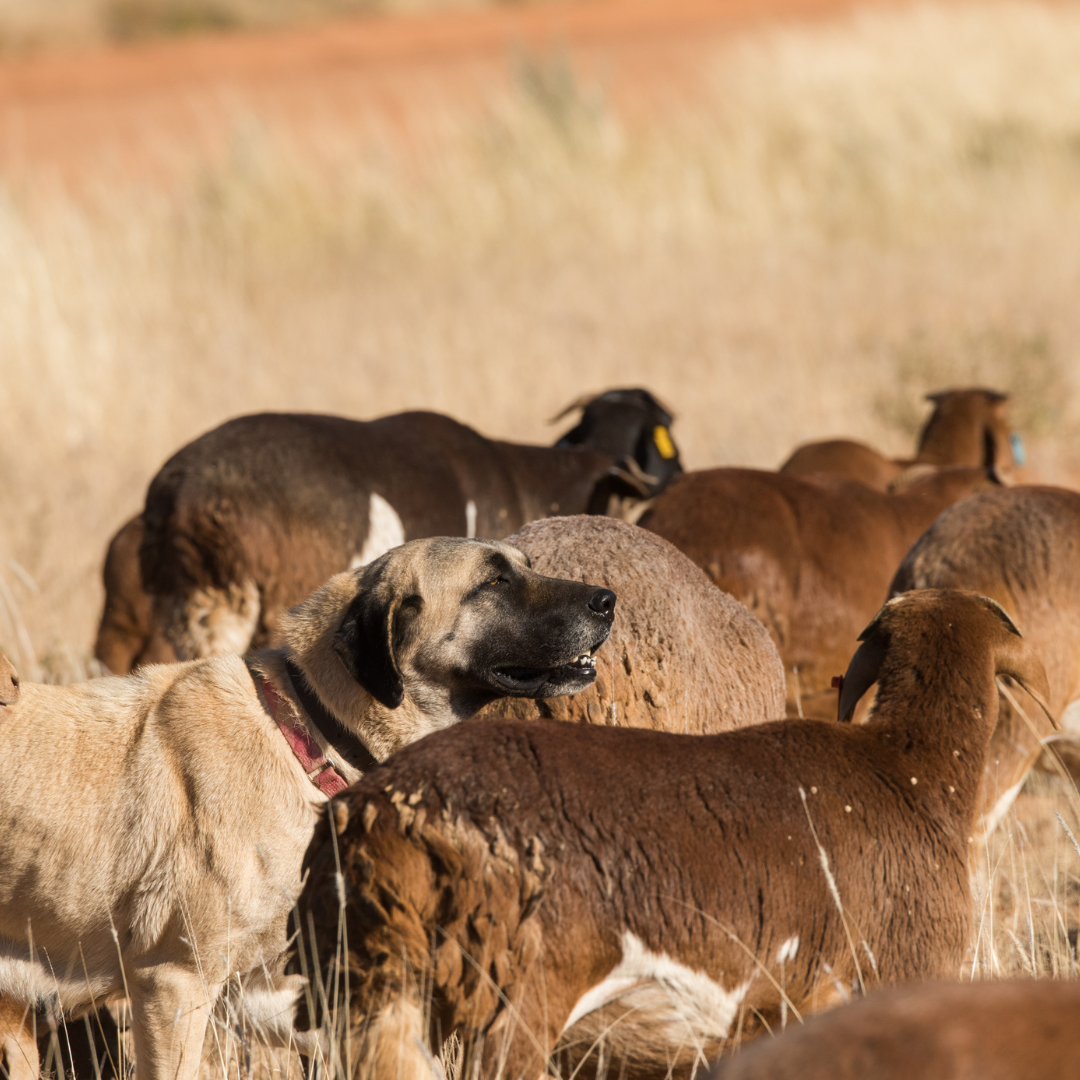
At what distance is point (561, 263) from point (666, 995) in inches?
520

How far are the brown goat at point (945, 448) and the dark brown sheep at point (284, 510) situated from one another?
156 centimetres

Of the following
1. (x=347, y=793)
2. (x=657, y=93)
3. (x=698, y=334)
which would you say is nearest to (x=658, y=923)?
(x=347, y=793)

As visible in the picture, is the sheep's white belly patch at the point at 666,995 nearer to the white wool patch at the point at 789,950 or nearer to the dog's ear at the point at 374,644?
the white wool patch at the point at 789,950

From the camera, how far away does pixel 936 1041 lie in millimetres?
1631

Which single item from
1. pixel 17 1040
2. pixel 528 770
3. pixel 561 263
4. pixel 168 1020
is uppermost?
pixel 561 263

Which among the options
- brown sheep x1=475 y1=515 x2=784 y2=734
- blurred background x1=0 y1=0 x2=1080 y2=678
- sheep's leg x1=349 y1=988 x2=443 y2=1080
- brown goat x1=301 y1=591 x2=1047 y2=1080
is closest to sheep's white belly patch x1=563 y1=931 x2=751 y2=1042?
brown goat x1=301 y1=591 x2=1047 y2=1080

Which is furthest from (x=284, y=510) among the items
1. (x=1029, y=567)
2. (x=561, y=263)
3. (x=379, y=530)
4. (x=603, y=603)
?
(x=561, y=263)

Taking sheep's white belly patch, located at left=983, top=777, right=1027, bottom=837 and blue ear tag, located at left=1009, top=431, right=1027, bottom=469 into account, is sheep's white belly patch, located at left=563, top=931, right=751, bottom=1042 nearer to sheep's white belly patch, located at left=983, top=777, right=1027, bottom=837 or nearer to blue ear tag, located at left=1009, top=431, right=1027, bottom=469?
sheep's white belly patch, located at left=983, top=777, right=1027, bottom=837

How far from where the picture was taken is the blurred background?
10477 millimetres

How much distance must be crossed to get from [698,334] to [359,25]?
30717 mm

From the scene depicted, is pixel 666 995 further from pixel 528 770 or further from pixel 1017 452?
pixel 1017 452

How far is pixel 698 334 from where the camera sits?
42.2ft

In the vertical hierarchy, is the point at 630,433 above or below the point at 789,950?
above

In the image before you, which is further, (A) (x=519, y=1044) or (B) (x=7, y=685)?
(B) (x=7, y=685)
